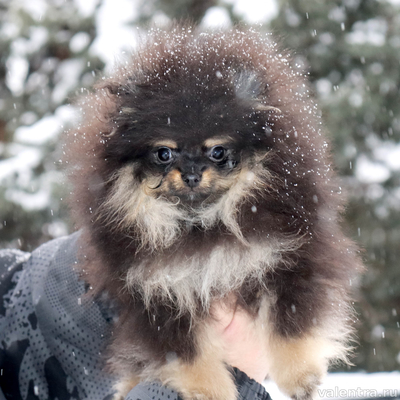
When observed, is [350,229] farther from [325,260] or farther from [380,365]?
[325,260]

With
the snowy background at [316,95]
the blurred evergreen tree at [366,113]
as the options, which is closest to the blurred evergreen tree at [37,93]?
the snowy background at [316,95]

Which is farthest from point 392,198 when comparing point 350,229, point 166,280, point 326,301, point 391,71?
point 166,280

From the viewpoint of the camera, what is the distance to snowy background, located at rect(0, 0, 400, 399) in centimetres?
407

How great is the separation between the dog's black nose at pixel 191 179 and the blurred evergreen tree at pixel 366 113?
2.61 m

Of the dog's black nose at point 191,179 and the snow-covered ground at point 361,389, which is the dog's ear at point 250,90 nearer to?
the dog's black nose at point 191,179

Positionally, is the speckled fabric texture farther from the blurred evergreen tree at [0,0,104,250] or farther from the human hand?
the blurred evergreen tree at [0,0,104,250]

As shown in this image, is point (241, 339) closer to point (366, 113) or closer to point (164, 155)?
point (164, 155)

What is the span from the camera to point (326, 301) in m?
1.75

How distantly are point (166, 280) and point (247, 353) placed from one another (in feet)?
1.56

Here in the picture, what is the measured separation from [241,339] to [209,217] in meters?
0.51

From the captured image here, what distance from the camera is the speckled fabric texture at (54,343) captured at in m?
1.99

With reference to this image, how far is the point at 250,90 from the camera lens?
1.70 m

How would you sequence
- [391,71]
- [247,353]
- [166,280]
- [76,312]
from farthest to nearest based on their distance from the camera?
[391,71] → [76,312] → [247,353] → [166,280]

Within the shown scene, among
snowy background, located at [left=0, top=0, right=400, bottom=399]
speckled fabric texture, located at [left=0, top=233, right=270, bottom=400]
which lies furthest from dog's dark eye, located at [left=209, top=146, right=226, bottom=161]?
snowy background, located at [left=0, top=0, right=400, bottom=399]
